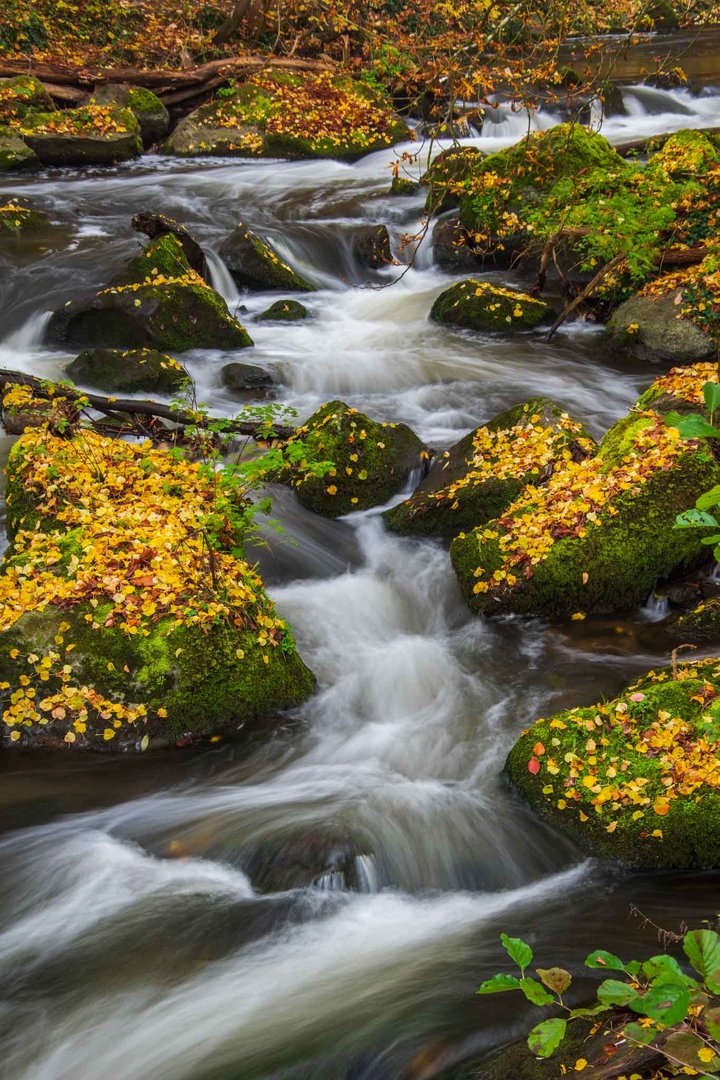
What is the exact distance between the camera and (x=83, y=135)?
1678 centimetres

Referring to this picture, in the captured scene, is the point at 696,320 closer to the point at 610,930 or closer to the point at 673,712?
the point at 673,712

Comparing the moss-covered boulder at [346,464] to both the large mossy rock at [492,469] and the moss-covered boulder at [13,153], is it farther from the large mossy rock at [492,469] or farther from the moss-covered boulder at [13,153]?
the moss-covered boulder at [13,153]

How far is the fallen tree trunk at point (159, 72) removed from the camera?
60.4 feet

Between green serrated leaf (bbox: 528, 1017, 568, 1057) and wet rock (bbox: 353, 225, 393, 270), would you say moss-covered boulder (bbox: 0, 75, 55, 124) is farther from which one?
green serrated leaf (bbox: 528, 1017, 568, 1057)

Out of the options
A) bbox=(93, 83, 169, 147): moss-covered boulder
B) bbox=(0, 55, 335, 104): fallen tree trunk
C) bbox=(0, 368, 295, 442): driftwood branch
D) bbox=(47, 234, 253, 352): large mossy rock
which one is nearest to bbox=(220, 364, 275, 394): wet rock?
bbox=(47, 234, 253, 352): large mossy rock

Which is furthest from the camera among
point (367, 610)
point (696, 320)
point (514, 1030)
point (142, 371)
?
point (696, 320)

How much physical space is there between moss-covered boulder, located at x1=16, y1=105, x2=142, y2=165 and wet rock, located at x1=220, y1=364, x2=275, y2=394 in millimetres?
9540

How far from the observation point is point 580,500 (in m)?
6.43

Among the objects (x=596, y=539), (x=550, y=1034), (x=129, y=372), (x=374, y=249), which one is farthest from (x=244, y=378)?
(x=550, y=1034)

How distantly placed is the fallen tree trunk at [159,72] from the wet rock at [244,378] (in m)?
12.3

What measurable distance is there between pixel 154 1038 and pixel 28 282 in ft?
34.1

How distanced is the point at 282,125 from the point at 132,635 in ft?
54.0

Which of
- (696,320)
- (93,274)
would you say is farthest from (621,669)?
(93,274)

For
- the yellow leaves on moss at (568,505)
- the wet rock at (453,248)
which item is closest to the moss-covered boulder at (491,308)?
the wet rock at (453,248)
